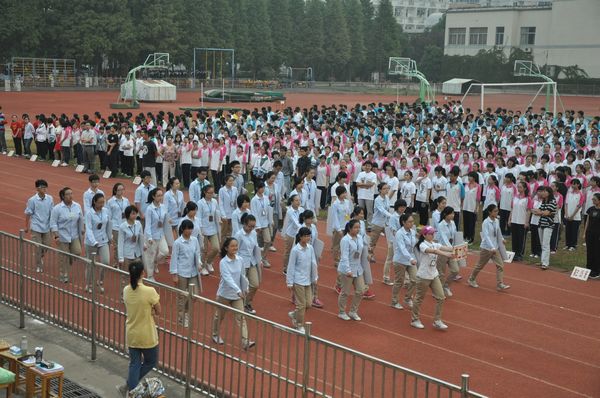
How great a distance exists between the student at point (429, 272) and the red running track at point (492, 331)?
34 cm

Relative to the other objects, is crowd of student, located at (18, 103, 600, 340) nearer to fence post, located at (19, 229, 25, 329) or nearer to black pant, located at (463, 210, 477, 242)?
black pant, located at (463, 210, 477, 242)

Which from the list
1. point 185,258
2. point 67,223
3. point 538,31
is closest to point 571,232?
point 185,258

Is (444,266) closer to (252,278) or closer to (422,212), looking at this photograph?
(252,278)

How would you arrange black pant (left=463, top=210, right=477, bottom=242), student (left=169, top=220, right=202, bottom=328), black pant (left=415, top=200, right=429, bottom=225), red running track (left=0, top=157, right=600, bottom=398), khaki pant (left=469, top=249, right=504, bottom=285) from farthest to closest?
black pant (left=415, top=200, right=429, bottom=225) → black pant (left=463, top=210, right=477, bottom=242) → khaki pant (left=469, top=249, right=504, bottom=285) → student (left=169, top=220, right=202, bottom=328) → red running track (left=0, top=157, right=600, bottom=398)

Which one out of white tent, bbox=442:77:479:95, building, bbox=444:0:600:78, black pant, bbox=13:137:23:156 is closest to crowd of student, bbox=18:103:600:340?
black pant, bbox=13:137:23:156

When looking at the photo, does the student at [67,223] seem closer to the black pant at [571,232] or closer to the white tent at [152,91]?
the black pant at [571,232]

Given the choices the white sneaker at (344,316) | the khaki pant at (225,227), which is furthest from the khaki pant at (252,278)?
the khaki pant at (225,227)

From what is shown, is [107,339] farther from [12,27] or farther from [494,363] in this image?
[12,27]

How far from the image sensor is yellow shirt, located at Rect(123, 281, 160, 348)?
812 centimetres

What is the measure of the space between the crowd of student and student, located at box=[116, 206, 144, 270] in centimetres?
2

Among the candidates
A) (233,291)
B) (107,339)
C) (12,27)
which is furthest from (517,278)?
(12,27)

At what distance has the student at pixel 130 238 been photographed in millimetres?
11938

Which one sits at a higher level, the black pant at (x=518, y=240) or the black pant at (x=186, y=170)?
the black pant at (x=186, y=170)

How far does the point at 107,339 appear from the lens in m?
9.62
